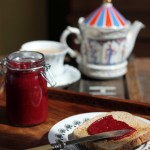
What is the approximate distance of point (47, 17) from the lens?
2682 millimetres

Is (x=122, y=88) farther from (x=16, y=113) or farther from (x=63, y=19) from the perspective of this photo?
(x=63, y=19)

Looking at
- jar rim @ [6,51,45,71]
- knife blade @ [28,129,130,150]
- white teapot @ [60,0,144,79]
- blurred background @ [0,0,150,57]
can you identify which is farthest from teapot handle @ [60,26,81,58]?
blurred background @ [0,0,150,57]

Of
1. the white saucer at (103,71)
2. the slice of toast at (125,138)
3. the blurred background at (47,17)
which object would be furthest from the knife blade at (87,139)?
the blurred background at (47,17)

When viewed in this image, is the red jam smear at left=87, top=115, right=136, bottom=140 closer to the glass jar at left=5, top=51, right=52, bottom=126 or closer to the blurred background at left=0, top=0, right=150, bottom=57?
the glass jar at left=5, top=51, right=52, bottom=126

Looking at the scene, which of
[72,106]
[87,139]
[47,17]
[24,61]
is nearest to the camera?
[87,139]

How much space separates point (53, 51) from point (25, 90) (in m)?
0.44

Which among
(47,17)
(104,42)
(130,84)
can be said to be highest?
(104,42)

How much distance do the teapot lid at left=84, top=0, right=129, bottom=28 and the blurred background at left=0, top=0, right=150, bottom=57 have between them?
0.88m

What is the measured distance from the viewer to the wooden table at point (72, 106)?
0.80 metres

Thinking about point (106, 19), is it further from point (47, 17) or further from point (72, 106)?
point (47, 17)

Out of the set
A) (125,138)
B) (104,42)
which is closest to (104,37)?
(104,42)

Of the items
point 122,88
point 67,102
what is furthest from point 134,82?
point 67,102

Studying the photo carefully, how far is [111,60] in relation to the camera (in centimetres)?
130

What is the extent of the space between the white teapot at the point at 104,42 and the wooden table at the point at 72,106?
4 centimetres
